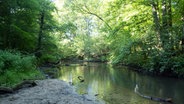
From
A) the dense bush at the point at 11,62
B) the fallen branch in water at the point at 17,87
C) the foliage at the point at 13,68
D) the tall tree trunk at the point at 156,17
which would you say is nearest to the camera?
the fallen branch in water at the point at 17,87

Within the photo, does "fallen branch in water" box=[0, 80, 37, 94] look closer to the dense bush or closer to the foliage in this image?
the foliage

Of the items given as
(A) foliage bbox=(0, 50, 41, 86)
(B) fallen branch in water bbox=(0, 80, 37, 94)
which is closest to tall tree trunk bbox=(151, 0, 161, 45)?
(A) foliage bbox=(0, 50, 41, 86)

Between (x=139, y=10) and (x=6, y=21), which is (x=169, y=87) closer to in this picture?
(x=139, y=10)

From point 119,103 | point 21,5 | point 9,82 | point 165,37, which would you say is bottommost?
point 119,103

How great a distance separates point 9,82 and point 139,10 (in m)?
14.9

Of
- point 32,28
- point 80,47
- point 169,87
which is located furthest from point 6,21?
point 80,47

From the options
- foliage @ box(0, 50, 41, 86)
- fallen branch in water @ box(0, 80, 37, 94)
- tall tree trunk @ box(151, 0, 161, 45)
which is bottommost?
fallen branch in water @ box(0, 80, 37, 94)

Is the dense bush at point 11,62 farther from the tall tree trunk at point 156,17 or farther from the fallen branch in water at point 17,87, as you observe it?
the tall tree trunk at point 156,17

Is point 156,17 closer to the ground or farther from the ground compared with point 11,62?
farther from the ground

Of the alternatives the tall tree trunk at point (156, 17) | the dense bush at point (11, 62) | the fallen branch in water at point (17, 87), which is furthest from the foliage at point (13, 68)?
the tall tree trunk at point (156, 17)

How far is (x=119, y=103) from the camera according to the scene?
8.93 meters

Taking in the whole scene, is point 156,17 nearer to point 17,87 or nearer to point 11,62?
point 11,62

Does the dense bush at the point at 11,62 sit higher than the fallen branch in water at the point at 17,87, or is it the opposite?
the dense bush at the point at 11,62

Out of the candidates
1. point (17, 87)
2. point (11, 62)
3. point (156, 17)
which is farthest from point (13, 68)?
point (156, 17)
